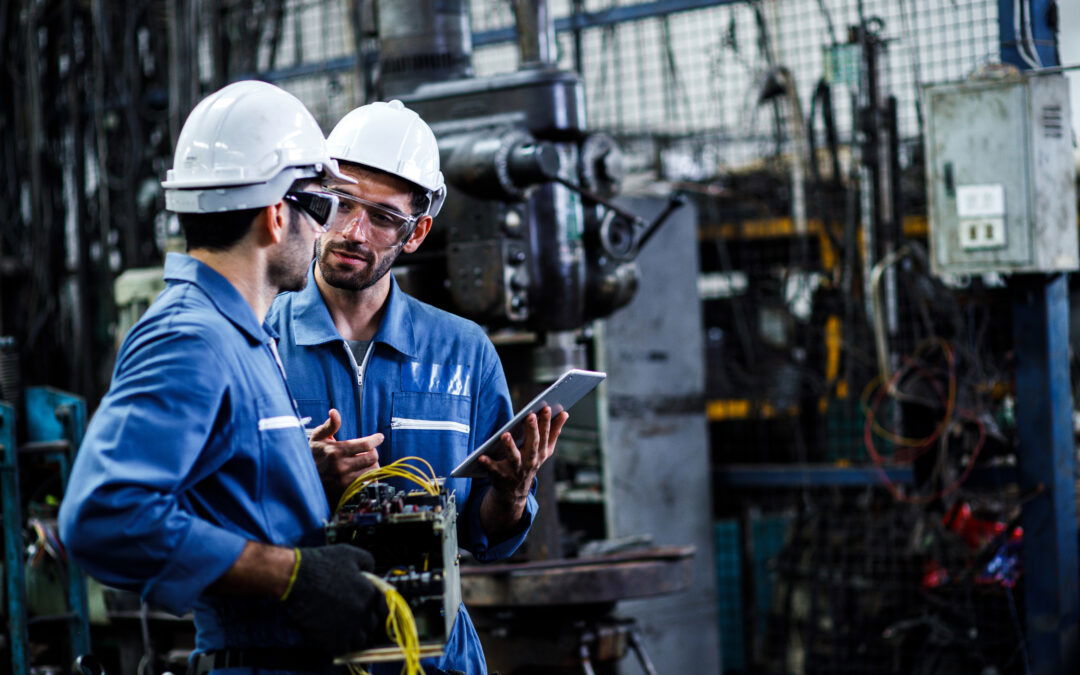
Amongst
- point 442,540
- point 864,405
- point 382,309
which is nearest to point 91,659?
point 382,309

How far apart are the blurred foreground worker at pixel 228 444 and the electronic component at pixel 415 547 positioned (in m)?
0.07

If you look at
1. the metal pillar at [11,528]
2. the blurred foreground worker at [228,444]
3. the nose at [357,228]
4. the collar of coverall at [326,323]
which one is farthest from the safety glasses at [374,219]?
the metal pillar at [11,528]

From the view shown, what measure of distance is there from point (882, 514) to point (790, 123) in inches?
72.9

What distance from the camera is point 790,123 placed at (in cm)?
555

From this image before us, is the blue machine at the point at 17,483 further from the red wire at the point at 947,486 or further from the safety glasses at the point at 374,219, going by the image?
the red wire at the point at 947,486

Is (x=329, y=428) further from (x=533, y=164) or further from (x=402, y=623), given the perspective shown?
(x=533, y=164)

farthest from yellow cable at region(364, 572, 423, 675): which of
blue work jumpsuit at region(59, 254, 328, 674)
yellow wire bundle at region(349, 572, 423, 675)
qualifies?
blue work jumpsuit at region(59, 254, 328, 674)

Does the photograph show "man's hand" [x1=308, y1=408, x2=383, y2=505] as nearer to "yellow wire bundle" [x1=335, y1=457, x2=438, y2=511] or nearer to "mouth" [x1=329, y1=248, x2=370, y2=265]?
"yellow wire bundle" [x1=335, y1=457, x2=438, y2=511]

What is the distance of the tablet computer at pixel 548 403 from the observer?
196cm

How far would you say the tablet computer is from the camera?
1962mm

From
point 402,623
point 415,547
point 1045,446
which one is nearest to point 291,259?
point 415,547

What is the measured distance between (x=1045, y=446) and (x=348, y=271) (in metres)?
2.73

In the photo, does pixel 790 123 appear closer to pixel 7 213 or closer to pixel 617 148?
pixel 617 148

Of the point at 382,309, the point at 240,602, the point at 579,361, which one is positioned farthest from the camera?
the point at 579,361
